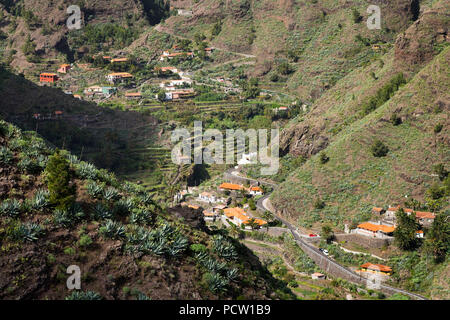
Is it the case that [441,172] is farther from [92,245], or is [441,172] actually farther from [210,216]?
[92,245]

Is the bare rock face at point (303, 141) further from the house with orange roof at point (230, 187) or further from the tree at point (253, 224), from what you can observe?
the tree at point (253, 224)

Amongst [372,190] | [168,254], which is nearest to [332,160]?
[372,190]

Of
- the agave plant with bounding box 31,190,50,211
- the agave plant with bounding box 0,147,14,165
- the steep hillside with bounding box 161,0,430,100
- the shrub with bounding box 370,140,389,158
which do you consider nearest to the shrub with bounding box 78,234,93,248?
the agave plant with bounding box 31,190,50,211

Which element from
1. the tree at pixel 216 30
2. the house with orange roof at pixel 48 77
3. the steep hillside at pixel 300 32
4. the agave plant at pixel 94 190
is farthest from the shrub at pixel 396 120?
the house with orange roof at pixel 48 77

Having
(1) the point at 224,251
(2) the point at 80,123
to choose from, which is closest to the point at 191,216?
(1) the point at 224,251
